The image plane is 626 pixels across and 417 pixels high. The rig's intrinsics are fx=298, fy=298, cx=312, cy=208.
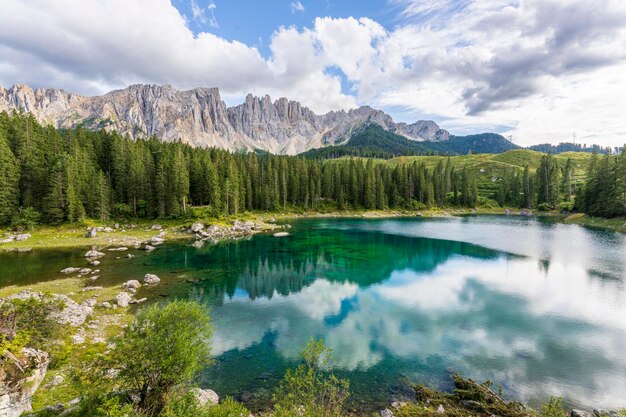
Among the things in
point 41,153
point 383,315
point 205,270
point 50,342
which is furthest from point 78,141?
point 383,315

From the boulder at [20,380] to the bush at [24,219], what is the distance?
73.0 m

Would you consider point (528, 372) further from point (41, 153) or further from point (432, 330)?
point (41, 153)

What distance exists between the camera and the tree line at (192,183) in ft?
257

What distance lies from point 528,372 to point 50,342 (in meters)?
35.4

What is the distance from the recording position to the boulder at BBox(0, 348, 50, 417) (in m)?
13.7

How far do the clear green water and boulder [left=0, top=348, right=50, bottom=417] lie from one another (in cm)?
978

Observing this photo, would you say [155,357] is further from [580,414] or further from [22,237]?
[22,237]

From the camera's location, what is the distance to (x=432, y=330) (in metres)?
31.0

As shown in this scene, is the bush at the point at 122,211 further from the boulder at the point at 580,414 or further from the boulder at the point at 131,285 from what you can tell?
the boulder at the point at 580,414

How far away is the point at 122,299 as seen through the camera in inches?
1329

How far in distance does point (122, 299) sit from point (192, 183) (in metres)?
85.3

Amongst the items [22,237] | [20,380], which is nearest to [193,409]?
[20,380]

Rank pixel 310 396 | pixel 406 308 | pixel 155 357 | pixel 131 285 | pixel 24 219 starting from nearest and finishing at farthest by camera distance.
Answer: pixel 310 396 < pixel 155 357 < pixel 406 308 < pixel 131 285 < pixel 24 219

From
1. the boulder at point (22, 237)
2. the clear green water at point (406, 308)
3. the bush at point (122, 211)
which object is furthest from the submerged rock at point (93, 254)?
the bush at point (122, 211)
